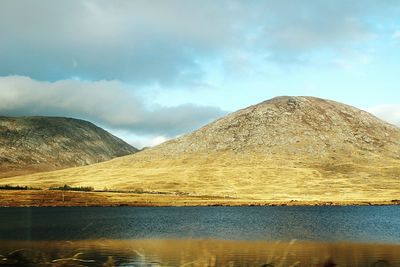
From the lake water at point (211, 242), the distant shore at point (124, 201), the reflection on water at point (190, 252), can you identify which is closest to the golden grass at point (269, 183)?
the distant shore at point (124, 201)

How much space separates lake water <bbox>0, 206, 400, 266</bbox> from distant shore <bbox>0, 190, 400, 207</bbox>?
3644 cm

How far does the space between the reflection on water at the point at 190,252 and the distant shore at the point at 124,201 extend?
67475mm

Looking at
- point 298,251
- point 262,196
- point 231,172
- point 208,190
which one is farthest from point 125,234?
point 231,172

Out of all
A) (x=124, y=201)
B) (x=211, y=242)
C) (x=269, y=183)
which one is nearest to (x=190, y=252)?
(x=211, y=242)

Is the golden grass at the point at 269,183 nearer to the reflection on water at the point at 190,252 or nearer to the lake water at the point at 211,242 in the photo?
the lake water at the point at 211,242

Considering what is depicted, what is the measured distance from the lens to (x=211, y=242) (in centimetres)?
4894

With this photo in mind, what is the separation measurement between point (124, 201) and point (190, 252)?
82.2 m

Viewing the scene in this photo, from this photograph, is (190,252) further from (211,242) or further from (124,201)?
(124,201)

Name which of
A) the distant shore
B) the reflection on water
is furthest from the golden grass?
the reflection on water

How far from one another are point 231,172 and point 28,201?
8991 cm

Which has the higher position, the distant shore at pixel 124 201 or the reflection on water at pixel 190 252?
the distant shore at pixel 124 201

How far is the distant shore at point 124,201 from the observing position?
385 ft

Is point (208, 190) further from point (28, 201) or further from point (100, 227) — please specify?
point (100, 227)

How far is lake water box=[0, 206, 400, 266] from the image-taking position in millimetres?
36281
